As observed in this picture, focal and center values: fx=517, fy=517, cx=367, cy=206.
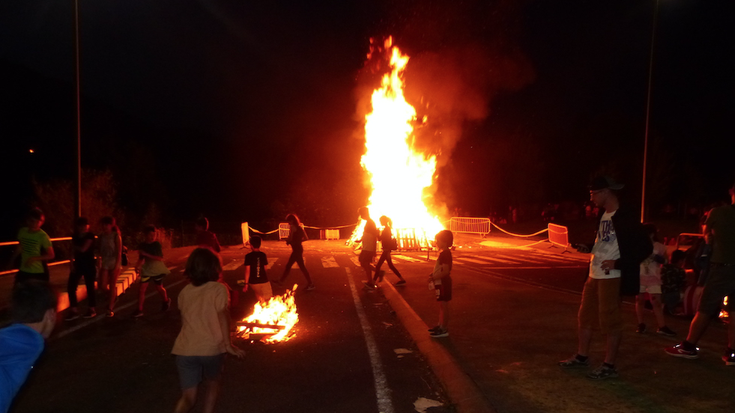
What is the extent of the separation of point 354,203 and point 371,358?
98.2 ft

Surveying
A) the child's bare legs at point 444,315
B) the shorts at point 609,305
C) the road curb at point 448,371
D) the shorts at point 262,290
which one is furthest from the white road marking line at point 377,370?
the shorts at point 609,305

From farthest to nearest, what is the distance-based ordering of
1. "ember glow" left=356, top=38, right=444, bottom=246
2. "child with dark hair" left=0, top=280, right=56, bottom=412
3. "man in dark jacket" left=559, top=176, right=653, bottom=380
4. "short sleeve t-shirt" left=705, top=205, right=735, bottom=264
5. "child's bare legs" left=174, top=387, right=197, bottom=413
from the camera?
"ember glow" left=356, top=38, right=444, bottom=246 → "short sleeve t-shirt" left=705, top=205, right=735, bottom=264 → "man in dark jacket" left=559, top=176, right=653, bottom=380 → "child's bare legs" left=174, top=387, right=197, bottom=413 → "child with dark hair" left=0, top=280, right=56, bottom=412

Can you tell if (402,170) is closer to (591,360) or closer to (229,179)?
(591,360)

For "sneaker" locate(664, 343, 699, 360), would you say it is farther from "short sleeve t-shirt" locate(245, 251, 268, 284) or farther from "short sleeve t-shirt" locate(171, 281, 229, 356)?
"short sleeve t-shirt" locate(245, 251, 268, 284)

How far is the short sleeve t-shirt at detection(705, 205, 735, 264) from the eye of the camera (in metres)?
5.23

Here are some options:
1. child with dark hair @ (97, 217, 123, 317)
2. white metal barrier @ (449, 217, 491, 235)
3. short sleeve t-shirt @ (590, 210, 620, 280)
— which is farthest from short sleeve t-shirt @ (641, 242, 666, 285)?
white metal barrier @ (449, 217, 491, 235)

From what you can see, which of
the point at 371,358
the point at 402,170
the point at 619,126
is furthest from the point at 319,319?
the point at 619,126

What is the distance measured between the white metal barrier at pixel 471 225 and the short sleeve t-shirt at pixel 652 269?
2407cm

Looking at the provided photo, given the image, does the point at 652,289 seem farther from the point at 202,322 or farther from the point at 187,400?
the point at 187,400

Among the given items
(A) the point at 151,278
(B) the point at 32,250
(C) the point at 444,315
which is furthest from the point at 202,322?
(A) the point at 151,278

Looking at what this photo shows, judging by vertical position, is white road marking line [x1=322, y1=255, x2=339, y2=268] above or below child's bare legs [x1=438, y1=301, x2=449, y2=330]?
below

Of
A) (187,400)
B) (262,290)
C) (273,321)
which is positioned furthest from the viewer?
(262,290)

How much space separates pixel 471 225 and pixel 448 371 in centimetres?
2738

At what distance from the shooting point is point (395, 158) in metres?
25.2
